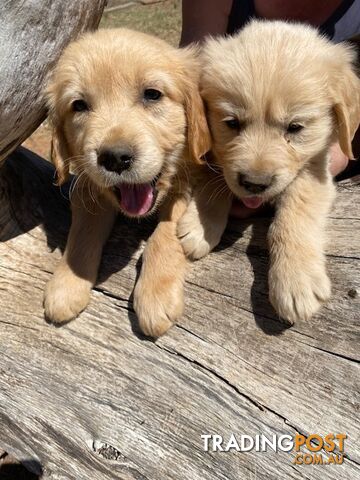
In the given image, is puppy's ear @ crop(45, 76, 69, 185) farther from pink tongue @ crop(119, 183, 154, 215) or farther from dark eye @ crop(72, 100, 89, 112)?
pink tongue @ crop(119, 183, 154, 215)

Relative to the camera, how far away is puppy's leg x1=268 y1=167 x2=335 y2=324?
251 cm

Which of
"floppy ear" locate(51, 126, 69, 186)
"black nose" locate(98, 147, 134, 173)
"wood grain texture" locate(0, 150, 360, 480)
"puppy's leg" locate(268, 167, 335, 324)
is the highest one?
"black nose" locate(98, 147, 134, 173)

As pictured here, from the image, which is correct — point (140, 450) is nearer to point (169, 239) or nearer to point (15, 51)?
point (169, 239)

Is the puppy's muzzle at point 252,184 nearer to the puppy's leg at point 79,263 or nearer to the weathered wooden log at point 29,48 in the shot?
the puppy's leg at point 79,263

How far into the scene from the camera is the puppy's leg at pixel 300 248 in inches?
99.0

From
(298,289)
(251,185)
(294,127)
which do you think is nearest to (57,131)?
(251,185)

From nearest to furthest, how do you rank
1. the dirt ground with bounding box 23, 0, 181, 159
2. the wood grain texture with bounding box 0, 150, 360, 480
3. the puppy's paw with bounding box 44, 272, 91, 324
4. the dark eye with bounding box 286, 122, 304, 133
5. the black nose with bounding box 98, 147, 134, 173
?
1. the wood grain texture with bounding box 0, 150, 360, 480
2. the black nose with bounding box 98, 147, 134, 173
3. the dark eye with bounding box 286, 122, 304, 133
4. the puppy's paw with bounding box 44, 272, 91, 324
5. the dirt ground with bounding box 23, 0, 181, 159

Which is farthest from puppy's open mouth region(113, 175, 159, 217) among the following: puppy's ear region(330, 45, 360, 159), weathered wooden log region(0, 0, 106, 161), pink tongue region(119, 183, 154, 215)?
puppy's ear region(330, 45, 360, 159)

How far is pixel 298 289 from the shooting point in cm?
252

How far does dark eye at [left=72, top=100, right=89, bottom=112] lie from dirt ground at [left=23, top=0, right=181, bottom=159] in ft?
21.8

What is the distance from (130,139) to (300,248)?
3.34 ft

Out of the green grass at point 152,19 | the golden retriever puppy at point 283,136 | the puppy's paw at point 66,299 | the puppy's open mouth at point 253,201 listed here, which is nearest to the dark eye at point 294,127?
the golden retriever puppy at point 283,136

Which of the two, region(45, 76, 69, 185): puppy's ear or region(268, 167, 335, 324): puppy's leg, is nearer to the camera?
region(268, 167, 335, 324): puppy's leg

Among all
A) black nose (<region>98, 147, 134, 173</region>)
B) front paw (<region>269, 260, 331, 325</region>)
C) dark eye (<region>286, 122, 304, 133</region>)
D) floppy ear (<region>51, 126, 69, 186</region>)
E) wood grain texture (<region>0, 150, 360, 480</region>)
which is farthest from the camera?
floppy ear (<region>51, 126, 69, 186</region>)
